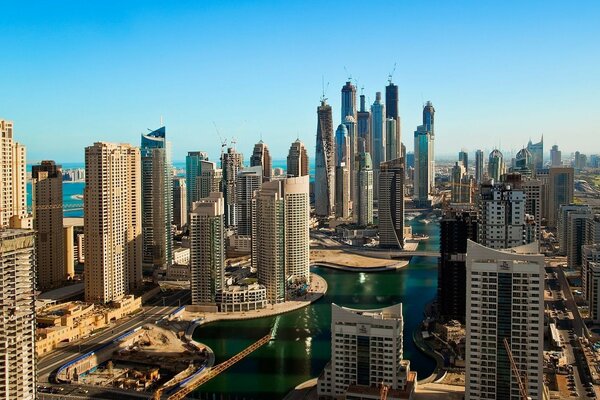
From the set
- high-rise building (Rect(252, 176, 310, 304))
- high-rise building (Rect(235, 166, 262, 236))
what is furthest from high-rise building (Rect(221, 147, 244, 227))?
high-rise building (Rect(252, 176, 310, 304))

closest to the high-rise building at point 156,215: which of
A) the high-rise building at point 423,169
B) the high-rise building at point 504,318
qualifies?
the high-rise building at point 504,318

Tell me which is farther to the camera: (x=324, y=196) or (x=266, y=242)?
(x=324, y=196)

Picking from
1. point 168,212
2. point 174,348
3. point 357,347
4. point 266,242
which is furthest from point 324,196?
point 357,347

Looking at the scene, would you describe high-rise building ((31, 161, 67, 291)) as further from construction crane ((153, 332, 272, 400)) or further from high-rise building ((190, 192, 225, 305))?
construction crane ((153, 332, 272, 400))

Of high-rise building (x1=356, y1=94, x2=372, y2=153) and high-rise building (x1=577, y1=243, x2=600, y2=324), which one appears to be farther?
high-rise building (x1=356, y1=94, x2=372, y2=153)

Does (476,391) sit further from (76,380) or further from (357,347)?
(76,380)

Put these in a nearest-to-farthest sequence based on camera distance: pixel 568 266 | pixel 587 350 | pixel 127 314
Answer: pixel 587 350 → pixel 127 314 → pixel 568 266
